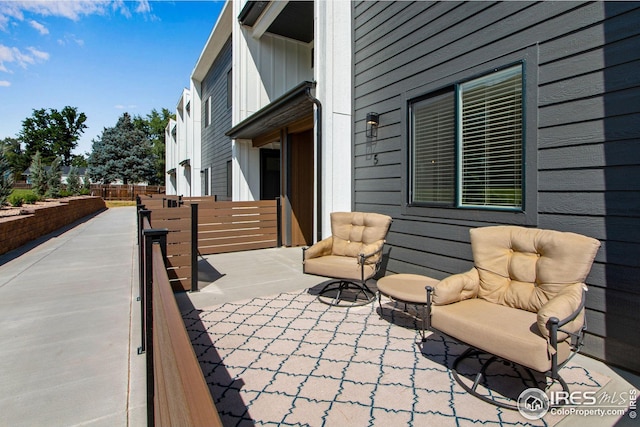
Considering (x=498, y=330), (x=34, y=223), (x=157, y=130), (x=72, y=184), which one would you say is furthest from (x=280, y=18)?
(x=157, y=130)

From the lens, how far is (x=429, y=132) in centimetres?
378

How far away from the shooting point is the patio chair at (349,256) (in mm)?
3527

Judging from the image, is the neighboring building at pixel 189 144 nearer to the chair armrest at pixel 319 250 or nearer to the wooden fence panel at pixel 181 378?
the chair armrest at pixel 319 250

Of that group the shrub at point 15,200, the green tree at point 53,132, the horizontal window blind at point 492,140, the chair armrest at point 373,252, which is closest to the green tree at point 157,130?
the green tree at point 53,132

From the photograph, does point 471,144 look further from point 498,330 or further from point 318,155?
point 318,155

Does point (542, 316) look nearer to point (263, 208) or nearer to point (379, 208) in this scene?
point (379, 208)

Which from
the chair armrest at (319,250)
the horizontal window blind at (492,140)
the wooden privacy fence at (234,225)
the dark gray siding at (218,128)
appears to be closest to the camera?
the horizontal window blind at (492,140)

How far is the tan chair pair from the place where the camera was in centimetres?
177

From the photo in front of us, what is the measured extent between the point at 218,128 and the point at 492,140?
9.78m

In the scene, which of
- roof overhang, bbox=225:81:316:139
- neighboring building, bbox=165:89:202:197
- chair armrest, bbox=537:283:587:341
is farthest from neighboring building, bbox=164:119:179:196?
chair armrest, bbox=537:283:587:341

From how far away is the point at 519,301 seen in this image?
2316 millimetres

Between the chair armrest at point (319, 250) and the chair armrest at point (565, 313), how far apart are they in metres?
2.42

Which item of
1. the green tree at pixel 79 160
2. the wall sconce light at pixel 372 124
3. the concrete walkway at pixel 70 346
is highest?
the green tree at pixel 79 160

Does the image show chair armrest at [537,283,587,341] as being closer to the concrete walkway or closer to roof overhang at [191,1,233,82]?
the concrete walkway
